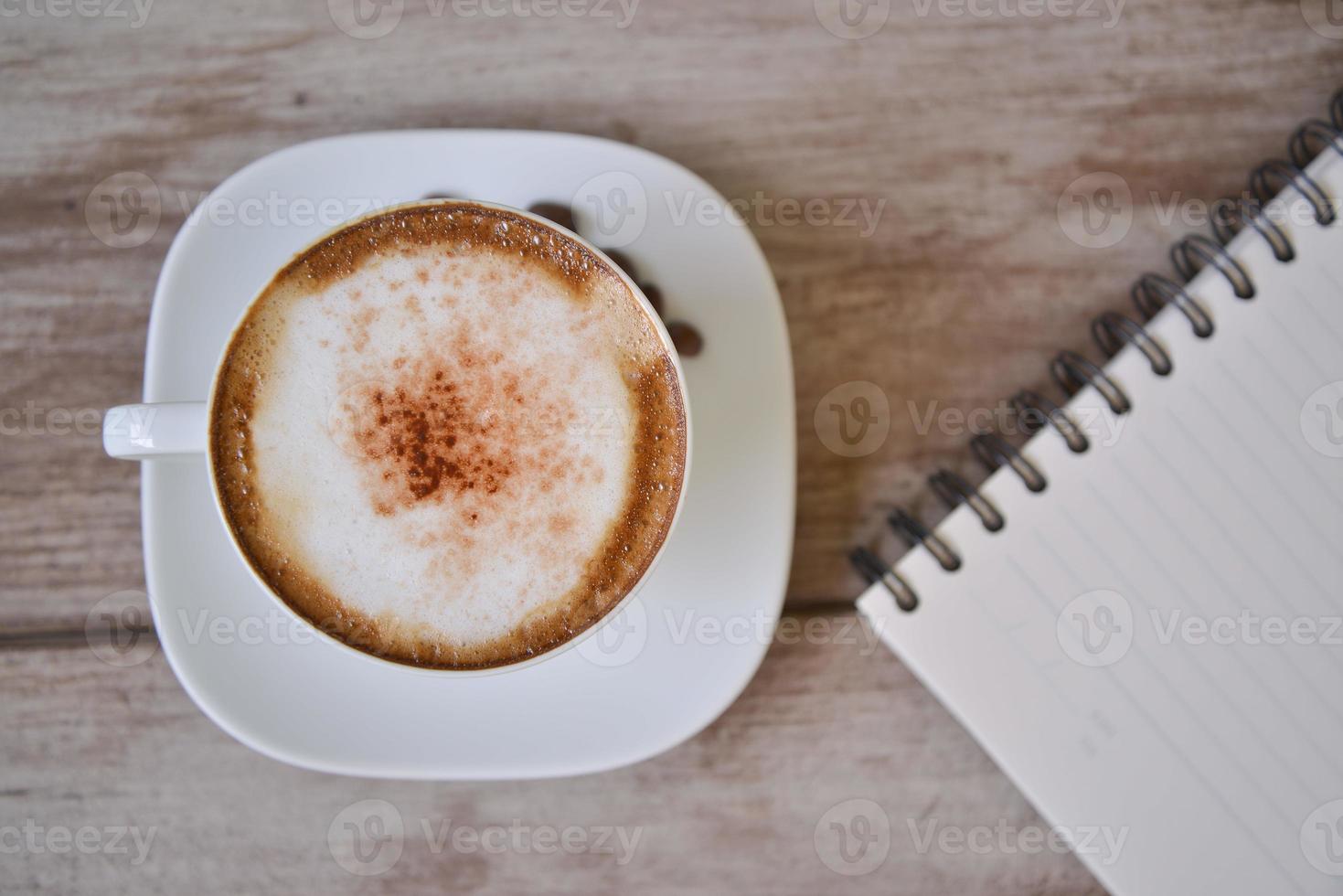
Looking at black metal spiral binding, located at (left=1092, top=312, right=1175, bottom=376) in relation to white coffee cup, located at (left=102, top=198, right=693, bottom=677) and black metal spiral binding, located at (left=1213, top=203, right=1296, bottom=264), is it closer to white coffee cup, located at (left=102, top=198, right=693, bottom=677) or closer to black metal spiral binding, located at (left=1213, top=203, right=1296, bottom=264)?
black metal spiral binding, located at (left=1213, top=203, right=1296, bottom=264)

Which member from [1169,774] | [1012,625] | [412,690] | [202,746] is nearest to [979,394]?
[1012,625]

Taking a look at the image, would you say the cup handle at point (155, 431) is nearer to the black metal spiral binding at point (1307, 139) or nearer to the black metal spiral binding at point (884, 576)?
the black metal spiral binding at point (884, 576)

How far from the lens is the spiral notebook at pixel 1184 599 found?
0.74 meters

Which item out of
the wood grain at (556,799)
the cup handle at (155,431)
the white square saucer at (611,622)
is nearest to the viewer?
the cup handle at (155,431)

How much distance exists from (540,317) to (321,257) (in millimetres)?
157

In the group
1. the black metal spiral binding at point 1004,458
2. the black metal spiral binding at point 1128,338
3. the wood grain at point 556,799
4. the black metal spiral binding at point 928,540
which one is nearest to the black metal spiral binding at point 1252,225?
the black metal spiral binding at point 1128,338

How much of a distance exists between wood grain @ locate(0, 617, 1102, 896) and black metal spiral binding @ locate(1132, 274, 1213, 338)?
1.34 ft

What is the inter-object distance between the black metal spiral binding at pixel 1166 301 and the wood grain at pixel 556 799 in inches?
16.1

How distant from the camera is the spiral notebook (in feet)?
2.43

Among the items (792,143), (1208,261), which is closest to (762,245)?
(792,143)

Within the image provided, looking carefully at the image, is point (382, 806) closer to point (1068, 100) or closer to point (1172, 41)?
point (1068, 100)

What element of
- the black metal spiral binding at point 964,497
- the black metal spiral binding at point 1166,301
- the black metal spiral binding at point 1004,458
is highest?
the black metal spiral binding at point 1166,301

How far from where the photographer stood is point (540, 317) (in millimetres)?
604

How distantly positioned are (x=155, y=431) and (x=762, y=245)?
53 cm
